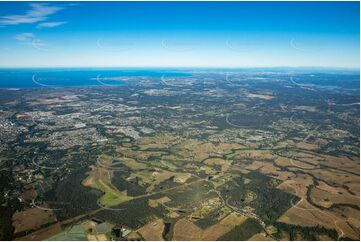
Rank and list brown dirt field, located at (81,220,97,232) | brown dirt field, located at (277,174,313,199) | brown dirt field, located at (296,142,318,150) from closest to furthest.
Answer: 1. brown dirt field, located at (81,220,97,232)
2. brown dirt field, located at (277,174,313,199)
3. brown dirt field, located at (296,142,318,150)

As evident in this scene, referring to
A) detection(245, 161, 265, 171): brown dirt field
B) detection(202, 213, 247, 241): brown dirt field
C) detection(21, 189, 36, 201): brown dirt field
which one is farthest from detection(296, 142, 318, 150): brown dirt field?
detection(21, 189, 36, 201): brown dirt field

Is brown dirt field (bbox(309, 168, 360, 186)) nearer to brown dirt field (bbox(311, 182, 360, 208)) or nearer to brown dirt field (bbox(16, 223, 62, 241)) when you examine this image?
brown dirt field (bbox(311, 182, 360, 208))

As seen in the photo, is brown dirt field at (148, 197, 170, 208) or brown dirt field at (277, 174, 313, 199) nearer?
brown dirt field at (148, 197, 170, 208)

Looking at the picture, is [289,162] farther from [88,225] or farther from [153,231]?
[88,225]

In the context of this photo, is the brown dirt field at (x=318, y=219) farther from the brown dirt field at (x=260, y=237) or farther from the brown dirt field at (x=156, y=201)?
the brown dirt field at (x=156, y=201)

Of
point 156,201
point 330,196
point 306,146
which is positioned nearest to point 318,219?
point 330,196

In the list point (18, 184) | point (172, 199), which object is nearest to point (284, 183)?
point (172, 199)
